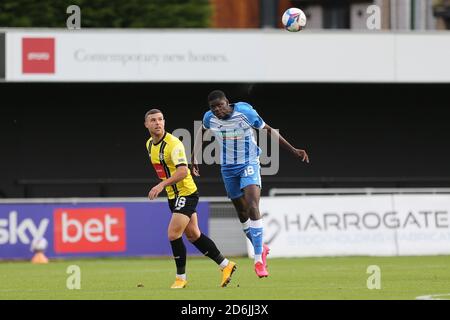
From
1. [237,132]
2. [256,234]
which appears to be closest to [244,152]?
[237,132]

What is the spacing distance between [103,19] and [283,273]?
39.7 feet

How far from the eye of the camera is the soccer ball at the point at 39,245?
22.5 meters

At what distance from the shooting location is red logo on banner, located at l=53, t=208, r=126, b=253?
22766mm

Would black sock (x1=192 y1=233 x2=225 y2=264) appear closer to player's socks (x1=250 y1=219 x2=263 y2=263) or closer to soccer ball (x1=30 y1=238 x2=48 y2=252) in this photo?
player's socks (x1=250 y1=219 x2=263 y2=263)

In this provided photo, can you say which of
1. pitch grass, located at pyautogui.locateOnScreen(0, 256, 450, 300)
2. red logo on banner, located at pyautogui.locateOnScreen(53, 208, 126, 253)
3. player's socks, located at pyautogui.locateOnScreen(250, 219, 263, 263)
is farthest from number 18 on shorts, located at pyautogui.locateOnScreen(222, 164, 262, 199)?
red logo on banner, located at pyautogui.locateOnScreen(53, 208, 126, 253)

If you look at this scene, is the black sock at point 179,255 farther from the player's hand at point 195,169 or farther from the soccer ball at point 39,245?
the soccer ball at point 39,245

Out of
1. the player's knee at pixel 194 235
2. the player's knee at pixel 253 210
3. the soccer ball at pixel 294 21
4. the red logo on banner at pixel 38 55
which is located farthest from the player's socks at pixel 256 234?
the red logo on banner at pixel 38 55

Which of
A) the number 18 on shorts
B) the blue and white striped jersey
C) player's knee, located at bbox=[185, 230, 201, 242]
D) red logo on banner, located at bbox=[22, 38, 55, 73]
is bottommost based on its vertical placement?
player's knee, located at bbox=[185, 230, 201, 242]

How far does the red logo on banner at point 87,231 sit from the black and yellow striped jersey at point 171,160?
8.88 m

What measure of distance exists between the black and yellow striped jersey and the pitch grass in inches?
45.7

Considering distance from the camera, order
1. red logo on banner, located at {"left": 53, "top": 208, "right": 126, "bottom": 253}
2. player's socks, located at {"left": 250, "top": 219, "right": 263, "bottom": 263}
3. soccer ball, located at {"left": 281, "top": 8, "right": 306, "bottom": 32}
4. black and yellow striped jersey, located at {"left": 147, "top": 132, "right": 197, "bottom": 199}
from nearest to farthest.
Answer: black and yellow striped jersey, located at {"left": 147, "top": 132, "right": 197, "bottom": 199}, player's socks, located at {"left": 250, "top": 219, "right": 263, "bottom": 263}, soccer ball, located at {"left": 281, "top": 8, "right": 306, "bottom": 32}, red logo on banner, located at {"left": 53, "top": 208, "right": 126, "bottom": 253}

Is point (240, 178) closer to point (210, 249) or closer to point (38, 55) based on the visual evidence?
point (210, 249)

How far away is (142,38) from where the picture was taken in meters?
25.8

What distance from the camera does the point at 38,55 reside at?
25703mm
